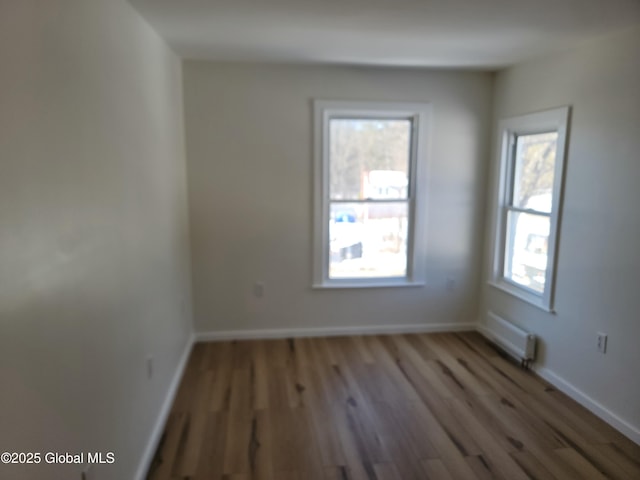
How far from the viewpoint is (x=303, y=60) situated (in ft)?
11.7

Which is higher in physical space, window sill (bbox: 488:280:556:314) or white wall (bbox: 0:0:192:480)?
white wall (bbox: 0:0:192:480)

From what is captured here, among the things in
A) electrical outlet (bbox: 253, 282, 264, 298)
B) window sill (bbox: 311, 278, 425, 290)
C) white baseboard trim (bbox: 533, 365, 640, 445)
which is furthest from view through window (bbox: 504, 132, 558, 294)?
electrical outlet (bbox: 253, 282, 264, 298)

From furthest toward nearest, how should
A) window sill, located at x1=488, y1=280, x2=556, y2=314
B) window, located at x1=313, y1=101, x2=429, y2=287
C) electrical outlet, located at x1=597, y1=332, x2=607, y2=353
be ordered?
window, located at x1=313, y1=101, x2=429, y2=287
window sill, located at x1=488, y1=280, x2=556, y2=314
electrical outlet, located at x1=597, y1=332, x2=607, y2=353

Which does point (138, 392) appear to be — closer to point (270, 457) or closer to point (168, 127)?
point (270, 457)

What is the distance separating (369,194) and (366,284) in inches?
33.4

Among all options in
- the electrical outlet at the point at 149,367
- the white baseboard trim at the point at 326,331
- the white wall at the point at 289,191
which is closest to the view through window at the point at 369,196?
the white wall at the point at 289,191

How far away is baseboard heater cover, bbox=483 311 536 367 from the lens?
349 centimetres

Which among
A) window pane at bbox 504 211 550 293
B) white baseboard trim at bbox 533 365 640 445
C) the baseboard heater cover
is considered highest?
window pane at bbox 504 211 550 293

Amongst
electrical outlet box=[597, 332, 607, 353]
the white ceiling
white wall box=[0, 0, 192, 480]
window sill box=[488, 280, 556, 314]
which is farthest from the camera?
window sill box=[488, 280, 556, 314]

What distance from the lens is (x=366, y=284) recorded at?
4.20 meters

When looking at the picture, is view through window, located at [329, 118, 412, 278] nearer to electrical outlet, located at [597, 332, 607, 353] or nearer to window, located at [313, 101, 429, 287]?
window, located at [313, 101, 429, 287]

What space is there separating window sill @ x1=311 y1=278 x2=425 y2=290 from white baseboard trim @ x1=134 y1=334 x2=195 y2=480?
132cm

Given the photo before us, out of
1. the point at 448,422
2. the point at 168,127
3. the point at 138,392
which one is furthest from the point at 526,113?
the point at 138,392

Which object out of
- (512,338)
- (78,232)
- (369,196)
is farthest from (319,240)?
(78,232)
